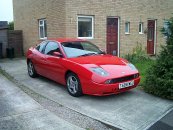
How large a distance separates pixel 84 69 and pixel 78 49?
143 centimetres

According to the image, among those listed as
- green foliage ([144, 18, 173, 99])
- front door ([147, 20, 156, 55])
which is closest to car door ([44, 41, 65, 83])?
green foliage ([144, 18, 173, 99])

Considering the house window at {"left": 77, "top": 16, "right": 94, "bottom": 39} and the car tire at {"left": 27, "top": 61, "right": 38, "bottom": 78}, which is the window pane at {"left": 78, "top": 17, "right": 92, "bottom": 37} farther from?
the car tire at {"left": 27, "top": 61, "right": 38, "bottom": 78}

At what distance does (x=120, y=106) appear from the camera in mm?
6449

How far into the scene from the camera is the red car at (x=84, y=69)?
662 centimetres

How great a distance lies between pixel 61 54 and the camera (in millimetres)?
7785

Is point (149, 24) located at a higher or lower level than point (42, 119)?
higher

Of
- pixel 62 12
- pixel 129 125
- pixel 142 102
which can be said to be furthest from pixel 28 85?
pixel 62 12

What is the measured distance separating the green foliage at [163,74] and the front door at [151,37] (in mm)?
9595

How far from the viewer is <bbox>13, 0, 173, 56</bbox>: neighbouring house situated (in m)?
12.9

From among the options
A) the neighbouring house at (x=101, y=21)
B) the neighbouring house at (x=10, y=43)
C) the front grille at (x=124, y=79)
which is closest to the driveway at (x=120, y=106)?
the front grille at (x=124, y=79)

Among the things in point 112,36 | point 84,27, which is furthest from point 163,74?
point 112,36

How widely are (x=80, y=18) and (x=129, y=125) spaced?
8.67 m

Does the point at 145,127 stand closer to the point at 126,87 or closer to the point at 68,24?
the point at 126,87

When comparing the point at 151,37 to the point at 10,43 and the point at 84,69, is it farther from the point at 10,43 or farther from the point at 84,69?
the point at 84,69
